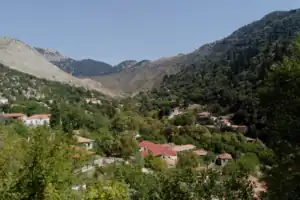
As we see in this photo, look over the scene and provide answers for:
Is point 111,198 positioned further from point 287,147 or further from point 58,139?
point 287,147

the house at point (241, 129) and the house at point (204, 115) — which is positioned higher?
the house at point (204, 115)

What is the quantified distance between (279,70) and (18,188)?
7008mm

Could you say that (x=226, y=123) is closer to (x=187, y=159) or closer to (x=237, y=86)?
(x=237, y=86)

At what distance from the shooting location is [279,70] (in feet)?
25.7

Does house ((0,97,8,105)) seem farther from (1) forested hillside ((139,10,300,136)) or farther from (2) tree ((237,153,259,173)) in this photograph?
(2) tree ((237,153,259,173))

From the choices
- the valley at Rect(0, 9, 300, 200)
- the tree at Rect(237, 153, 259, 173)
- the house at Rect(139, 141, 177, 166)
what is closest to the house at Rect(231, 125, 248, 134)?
the valley at Rect(0, 9, 300, 200)

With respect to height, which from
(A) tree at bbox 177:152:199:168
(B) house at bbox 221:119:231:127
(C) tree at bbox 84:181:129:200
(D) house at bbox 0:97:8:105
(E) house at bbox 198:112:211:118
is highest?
(C) tree at bbox 84:181:129:200

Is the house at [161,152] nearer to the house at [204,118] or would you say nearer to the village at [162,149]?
the village at [162,149]

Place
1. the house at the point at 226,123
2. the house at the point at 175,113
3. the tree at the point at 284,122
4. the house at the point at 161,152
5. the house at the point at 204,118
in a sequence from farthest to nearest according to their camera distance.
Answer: the house at the point at 175,113
the house at the point at 204,118
the house at the point at 226,123
the house at the point at 161,152
the tree at the point at 284,122

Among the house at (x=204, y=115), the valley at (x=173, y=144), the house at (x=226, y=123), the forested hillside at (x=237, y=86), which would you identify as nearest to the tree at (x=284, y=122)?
the valley at (x=173, y=144)

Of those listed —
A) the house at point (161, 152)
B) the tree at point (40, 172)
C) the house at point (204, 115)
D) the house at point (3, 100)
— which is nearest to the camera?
the tree at point (40, 172)

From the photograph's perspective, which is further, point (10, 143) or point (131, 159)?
point (131, 159)

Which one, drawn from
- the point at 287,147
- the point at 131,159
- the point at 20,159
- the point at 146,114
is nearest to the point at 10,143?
the point at 20,159

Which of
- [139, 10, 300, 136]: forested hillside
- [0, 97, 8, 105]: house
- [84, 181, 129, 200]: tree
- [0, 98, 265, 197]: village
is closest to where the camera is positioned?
[84, 181, 129, 200]: tree
